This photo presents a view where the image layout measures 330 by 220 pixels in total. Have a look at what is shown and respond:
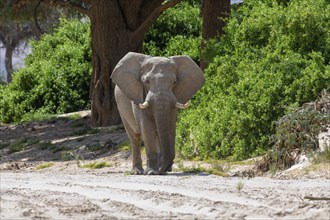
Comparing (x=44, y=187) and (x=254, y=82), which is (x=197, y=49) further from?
(x=44, y=187)

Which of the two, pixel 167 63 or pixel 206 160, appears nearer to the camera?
pixel 167 63

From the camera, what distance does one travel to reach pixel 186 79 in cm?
1773

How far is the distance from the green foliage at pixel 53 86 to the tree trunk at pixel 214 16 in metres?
8.70

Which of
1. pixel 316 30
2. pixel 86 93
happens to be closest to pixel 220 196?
pixel 316 30

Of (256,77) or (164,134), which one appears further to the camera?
(256,77)

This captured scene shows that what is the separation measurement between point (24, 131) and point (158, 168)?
13.7 meters

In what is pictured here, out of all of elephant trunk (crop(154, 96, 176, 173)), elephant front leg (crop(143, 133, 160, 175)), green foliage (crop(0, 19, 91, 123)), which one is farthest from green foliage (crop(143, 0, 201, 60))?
elephant trunk (crop(154, 96, 176, 173))

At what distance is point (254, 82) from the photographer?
20641 millimetres

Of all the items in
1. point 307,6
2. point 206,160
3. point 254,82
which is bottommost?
point 206,160

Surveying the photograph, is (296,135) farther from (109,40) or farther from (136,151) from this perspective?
(109,40)

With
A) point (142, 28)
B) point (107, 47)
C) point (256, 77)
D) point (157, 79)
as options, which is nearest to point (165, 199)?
point (157, 79)

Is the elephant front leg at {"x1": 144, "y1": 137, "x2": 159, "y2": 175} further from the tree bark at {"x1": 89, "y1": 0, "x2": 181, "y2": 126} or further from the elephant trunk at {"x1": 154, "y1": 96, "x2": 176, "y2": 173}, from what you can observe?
the tree bark at {"x1": 89, "y1": 0, "x2": 181, "y2": 126}

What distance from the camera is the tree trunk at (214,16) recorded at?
83.8ft

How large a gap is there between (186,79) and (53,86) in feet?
54.2
